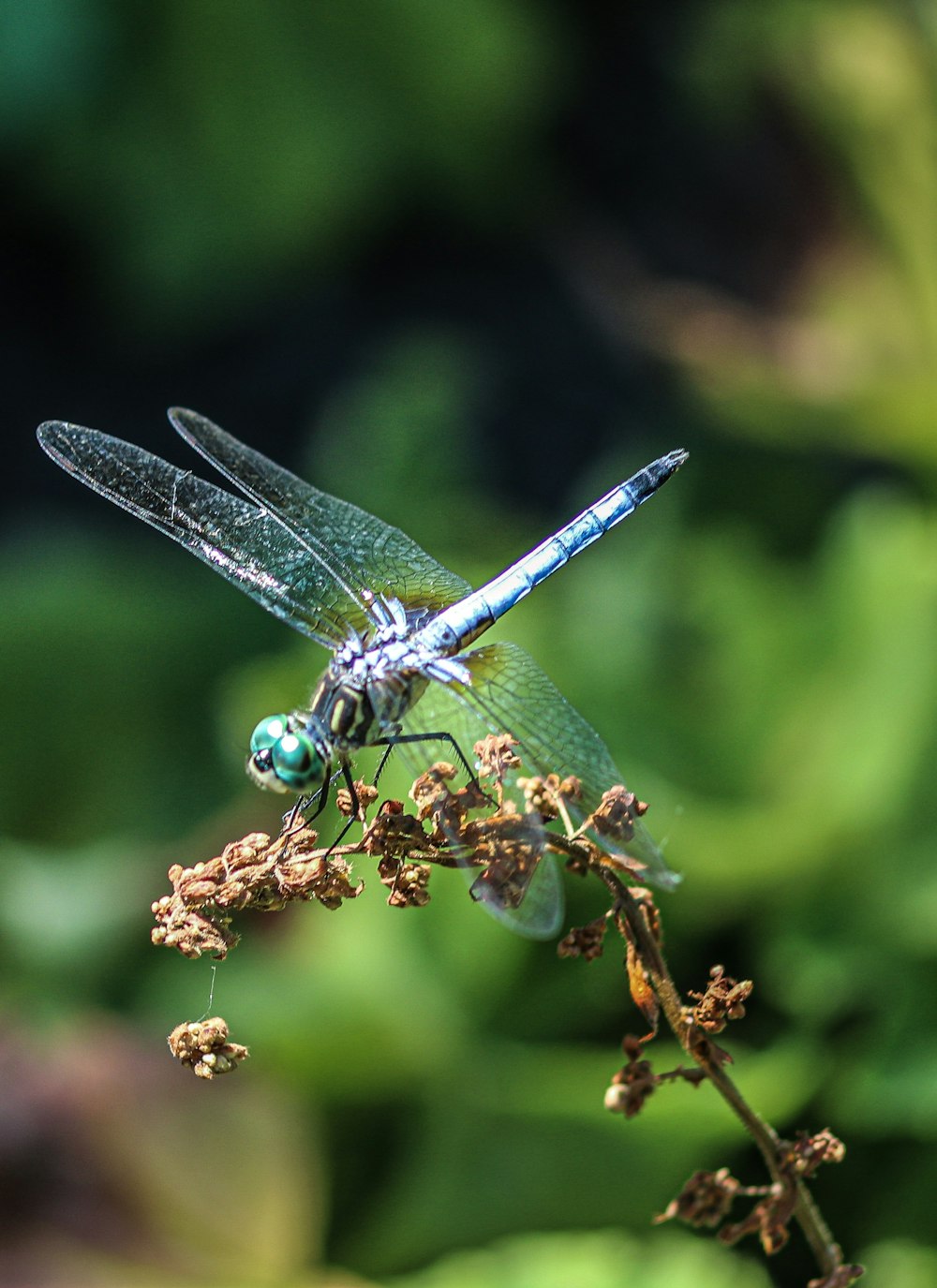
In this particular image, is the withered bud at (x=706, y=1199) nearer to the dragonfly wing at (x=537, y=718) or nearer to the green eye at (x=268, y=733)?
the dragonfly wing at (x=537, y=718)

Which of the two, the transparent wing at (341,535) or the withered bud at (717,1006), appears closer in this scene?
the withered bud at (717,1006)

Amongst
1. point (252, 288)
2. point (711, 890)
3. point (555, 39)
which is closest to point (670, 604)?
point (711, 890)

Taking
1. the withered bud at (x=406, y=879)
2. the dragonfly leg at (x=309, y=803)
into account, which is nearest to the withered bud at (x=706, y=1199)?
the withered bud at (x=406, y=879)

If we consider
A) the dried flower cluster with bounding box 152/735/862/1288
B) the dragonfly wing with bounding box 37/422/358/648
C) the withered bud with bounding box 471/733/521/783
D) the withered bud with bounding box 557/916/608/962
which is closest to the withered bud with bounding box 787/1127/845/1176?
the dried flower cluster with bounding box 152/735/862/1288

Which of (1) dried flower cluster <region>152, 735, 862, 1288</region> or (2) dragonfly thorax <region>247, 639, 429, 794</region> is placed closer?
(1) dried flower cluster <region>152, 735, 862, 1288</region>

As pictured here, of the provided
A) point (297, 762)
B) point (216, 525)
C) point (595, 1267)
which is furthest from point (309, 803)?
point (595, 1267)

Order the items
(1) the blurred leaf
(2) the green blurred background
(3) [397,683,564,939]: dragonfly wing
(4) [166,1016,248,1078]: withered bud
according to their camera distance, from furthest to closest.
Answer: (2) the green blurred background → (1) the blurred leaf → (3) [397,683,564,939]: dragonfly wing → (4) [166,1016,248,1078]: withered bud

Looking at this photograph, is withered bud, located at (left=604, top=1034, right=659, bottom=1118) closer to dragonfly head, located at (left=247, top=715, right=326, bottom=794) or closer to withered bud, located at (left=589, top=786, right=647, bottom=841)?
withered bud, located at (left=589, top=786, right=647, bottom=841)
